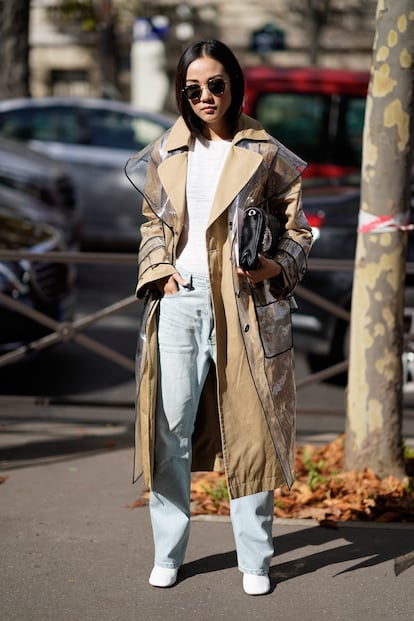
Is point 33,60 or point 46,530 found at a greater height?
point 33,60

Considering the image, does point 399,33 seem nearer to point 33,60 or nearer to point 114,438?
point 114,438

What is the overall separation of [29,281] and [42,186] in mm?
3309

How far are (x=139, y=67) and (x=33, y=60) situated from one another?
3645 mm

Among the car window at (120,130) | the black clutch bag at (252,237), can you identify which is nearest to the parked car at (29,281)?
the black clutch bag at (252,237)

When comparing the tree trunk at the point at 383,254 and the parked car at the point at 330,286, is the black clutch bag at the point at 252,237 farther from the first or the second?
the parked car at the point at 330,286

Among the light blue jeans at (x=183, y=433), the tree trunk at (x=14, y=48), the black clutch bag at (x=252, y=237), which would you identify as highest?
the tree trunk at (x=14, y=48)

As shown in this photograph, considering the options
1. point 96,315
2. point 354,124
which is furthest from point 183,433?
point 354,124

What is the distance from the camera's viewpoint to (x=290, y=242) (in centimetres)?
371

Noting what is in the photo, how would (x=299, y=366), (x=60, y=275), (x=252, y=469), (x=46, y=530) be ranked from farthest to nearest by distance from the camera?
(x=299, y=366) < (x=60, y=275) < (x=46, y=530) < (x=252, y=469)

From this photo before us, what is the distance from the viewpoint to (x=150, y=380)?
376cm

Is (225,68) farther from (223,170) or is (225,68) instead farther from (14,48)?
(14,48)

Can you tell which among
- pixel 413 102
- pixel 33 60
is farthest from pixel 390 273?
pixel 33 60

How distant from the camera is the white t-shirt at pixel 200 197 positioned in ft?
12.1

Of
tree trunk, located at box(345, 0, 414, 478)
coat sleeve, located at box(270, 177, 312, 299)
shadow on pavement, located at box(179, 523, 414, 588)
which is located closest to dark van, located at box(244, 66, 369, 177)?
tree trunk, located at box(345, 0, 414, 478)
